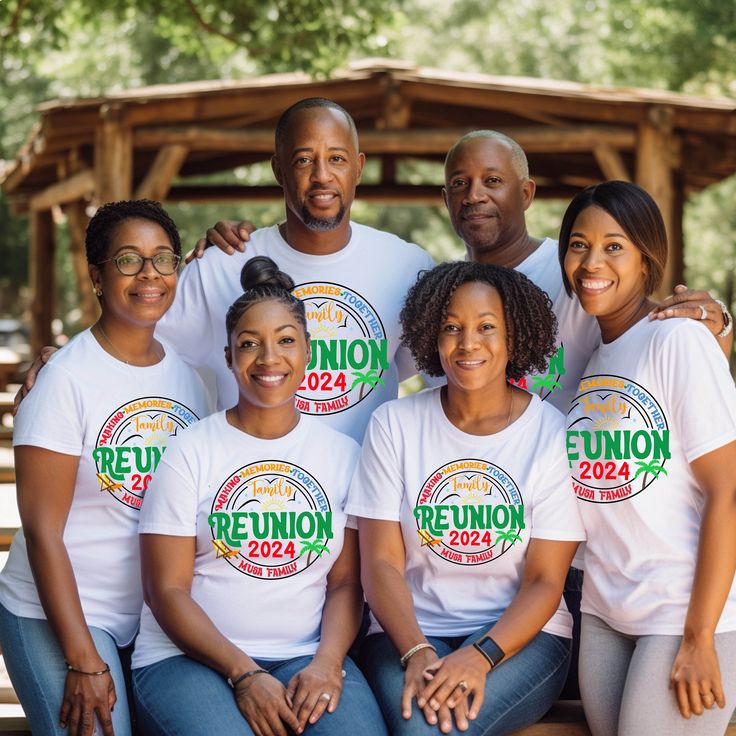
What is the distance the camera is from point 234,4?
8523 millimetres

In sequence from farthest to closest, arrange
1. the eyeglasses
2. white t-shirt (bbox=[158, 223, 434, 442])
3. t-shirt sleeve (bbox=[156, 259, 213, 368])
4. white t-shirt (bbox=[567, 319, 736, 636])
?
1. t-shirt sleeve (bbox=[156, 259, 213, 368])
2. white t-shirt (bbox=[158, 223, 434, 442])
3. the eyeglasses
4. white t-shirt (bbox=[567, 319, 736, 636])

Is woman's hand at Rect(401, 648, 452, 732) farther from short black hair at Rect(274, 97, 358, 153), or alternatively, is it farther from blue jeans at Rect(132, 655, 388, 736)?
short black hair at Rect(274, 97, 358, 153)

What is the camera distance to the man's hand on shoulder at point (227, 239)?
3613 mm

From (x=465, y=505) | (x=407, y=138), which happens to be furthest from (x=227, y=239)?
(x=407, y=138)

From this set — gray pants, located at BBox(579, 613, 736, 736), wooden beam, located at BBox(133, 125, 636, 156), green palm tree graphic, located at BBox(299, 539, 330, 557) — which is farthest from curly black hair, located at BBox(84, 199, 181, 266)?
wooden beam, located at BBox(133, 125, 636, 156)

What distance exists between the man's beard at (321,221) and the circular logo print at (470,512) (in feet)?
3.20

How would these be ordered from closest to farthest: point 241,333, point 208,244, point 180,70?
1. point 241,333
2. point 208,244
3. point 180,70

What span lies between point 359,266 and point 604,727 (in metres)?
1.63

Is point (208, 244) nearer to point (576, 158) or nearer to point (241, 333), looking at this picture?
point (241, 333)

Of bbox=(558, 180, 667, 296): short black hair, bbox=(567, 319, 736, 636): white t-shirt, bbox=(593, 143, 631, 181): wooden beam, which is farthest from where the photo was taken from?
bbox=(593, 143, 631, 181): wooden beam

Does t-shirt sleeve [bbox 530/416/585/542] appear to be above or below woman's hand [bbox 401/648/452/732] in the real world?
above

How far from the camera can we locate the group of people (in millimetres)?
2828

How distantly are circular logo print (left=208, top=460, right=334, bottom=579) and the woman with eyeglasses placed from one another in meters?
0.30

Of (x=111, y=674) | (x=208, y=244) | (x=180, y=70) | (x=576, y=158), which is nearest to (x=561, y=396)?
(x=208, y=244)
